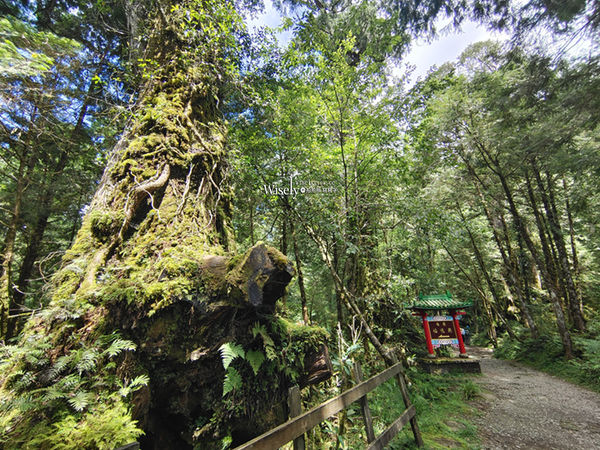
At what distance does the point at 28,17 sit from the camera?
7711 mm

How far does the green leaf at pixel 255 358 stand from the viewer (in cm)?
238

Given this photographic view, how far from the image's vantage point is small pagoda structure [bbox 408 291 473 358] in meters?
9.46

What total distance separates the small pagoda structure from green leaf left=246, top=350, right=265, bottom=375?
8.62 meters

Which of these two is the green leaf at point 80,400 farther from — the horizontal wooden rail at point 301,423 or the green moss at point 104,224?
the green moss at point 104,224

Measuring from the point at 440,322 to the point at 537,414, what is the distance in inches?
160

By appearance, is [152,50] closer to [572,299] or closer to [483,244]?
[572,299]

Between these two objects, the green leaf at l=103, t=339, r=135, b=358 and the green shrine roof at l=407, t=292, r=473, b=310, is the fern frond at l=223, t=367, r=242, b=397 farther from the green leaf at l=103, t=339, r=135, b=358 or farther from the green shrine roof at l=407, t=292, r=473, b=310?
the green shrine roof at l=407, t=292, r=473, b=310

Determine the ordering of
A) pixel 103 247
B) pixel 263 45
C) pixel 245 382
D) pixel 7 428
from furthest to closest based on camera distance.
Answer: pixel 263 45 < pixel 103 247 < pixel 245 382 < pixel 7 428

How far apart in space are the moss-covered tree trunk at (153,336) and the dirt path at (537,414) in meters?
4.63

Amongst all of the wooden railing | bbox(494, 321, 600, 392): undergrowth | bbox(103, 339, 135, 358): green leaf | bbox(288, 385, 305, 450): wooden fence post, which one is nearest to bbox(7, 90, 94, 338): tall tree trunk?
bbox(103, 339, 135, 358): green leaf

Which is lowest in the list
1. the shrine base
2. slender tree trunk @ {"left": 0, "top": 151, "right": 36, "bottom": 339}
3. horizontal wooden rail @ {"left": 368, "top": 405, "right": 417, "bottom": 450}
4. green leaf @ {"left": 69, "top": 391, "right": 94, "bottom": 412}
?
the shrine base

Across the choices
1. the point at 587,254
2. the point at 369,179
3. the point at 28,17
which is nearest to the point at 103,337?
the point at 369,179

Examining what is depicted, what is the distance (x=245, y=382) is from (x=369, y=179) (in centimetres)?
539

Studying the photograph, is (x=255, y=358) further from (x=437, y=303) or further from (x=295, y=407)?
(x=437, y=303)
